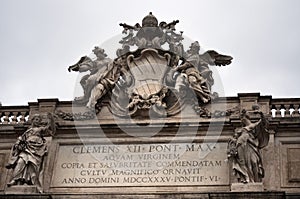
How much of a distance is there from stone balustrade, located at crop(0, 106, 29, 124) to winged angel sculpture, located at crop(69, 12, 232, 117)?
3.91ft

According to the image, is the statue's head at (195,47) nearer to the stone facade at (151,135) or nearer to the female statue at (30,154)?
the stone facade at (151,135)

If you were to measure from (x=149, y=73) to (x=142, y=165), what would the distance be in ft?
8.18


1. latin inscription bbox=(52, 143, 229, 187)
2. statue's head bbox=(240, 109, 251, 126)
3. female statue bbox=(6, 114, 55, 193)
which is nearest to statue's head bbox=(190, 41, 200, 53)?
latin inscription bbox=(52, 143, 229, 187)

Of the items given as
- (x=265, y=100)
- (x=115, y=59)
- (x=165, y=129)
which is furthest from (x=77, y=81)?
(x=265, y=100)

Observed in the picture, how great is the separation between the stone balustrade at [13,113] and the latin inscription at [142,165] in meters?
1.49

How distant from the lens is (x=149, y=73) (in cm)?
1800

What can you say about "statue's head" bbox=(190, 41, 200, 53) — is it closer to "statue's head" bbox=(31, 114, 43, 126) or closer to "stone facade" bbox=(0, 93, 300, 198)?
"stone facade" bbox=(0, 93, 300, 198)

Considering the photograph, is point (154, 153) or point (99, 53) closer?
point (154, 153)

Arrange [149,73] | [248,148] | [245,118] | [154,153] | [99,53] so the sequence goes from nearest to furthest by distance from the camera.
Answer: [248,148] < [245,118] < [154,153] < [149,73] < [99,53]

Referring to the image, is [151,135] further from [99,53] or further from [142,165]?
[99,53]

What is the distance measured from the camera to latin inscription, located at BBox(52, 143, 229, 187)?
16.2m

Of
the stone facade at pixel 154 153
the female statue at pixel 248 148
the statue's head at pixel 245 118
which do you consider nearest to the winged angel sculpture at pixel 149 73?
the stone facade at pixel 154 153

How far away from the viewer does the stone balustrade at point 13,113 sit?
58.4ft

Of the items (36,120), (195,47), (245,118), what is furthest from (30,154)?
(195,47)
